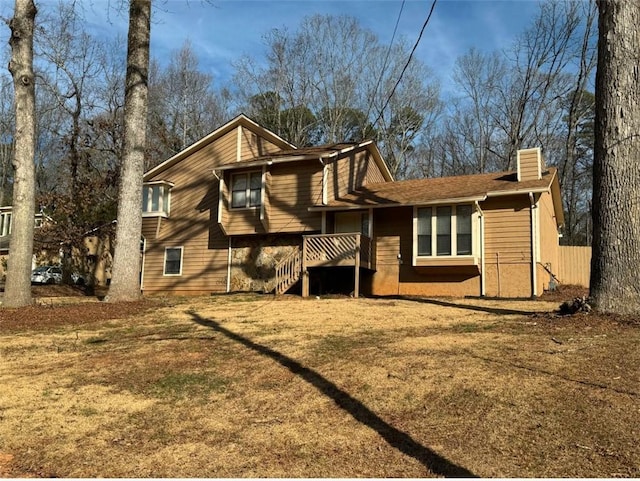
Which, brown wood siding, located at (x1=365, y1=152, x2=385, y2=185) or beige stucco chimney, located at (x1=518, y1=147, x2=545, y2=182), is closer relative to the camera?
beige stucco chimney, located at (x1=518, y1=147, x2=545, y2=182)

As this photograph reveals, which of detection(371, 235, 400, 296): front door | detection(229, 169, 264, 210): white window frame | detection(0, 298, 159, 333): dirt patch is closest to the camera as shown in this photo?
detection(0, 298, 159, 333): dirt patch

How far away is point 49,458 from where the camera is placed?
4102 millimetres

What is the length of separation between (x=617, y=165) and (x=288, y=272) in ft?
34.5

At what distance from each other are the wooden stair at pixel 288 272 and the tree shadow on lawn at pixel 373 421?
29.0ft

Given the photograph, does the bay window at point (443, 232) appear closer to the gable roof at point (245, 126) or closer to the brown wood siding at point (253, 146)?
the gable roof at point (245, 126)

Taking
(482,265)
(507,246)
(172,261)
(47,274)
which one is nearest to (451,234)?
(482,265)

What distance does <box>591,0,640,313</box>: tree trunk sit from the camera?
25.2 feet

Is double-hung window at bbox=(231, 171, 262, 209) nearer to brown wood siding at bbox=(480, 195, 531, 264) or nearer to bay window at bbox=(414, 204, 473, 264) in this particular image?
bay window at bbox=(414, 204, 473, 264)

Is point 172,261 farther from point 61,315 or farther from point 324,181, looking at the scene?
point 61,315

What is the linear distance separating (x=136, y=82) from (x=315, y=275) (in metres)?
8.25

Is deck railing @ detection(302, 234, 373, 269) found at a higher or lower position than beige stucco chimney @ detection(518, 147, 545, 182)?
lower

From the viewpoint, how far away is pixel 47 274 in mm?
35688

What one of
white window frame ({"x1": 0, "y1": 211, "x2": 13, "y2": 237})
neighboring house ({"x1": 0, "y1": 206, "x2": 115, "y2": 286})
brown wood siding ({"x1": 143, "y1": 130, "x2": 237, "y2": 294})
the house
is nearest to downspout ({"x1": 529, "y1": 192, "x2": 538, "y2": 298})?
the house

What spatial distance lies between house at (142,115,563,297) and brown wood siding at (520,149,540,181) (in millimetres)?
30
